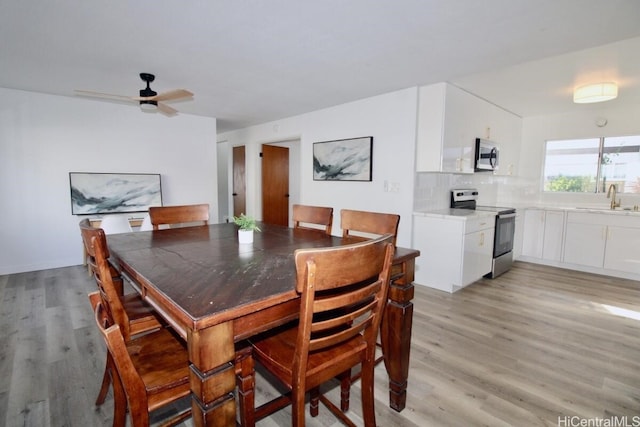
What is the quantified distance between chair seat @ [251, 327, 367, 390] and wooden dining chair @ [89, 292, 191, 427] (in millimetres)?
294

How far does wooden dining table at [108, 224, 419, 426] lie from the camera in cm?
85

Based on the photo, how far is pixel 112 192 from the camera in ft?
13.9

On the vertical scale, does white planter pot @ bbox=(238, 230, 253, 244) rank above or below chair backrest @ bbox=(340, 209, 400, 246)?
below

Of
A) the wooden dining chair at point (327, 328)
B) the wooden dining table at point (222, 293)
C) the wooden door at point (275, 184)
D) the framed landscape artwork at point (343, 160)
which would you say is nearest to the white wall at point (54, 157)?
the wooden door at point (275, 184)

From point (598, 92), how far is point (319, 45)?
2816mm

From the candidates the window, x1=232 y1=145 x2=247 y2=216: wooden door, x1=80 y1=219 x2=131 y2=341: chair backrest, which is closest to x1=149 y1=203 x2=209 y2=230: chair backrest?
x1=80 y1=219 x2=131 y2=341: chair backrest

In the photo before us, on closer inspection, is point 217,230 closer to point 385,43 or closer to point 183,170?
point 385,43

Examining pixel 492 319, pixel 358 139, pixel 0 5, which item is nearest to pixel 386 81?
pixel 358 139

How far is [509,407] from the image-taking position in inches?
64.2

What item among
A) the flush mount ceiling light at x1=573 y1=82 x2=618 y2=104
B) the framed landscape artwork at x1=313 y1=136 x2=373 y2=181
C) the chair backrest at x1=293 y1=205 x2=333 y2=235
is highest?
the flush mount ceiling light at x1=573 y1=82 x2=618 y2=104

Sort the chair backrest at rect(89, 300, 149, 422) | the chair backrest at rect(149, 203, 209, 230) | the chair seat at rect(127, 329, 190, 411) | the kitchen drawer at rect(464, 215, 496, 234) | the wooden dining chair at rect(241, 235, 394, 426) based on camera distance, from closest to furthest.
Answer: the chair backrest at rect(89, 300, 149, 422) < the wooden dining chair at rect(241, 235, 394, 426) < the chair seat at rect(127, 329, 190, 411) < the chair backrest at rect(149, 203, 209, 230) < the kitchen drawer at rect(464, 215, 496, 234)

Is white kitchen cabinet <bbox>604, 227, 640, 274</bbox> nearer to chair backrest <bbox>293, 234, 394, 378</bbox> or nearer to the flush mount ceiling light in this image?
the flush mount ceiling light

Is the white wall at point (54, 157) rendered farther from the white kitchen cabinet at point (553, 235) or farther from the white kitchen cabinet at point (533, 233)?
the white kitchen cabinet at point (553, 235)

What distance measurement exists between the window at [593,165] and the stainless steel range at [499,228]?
1385mm
